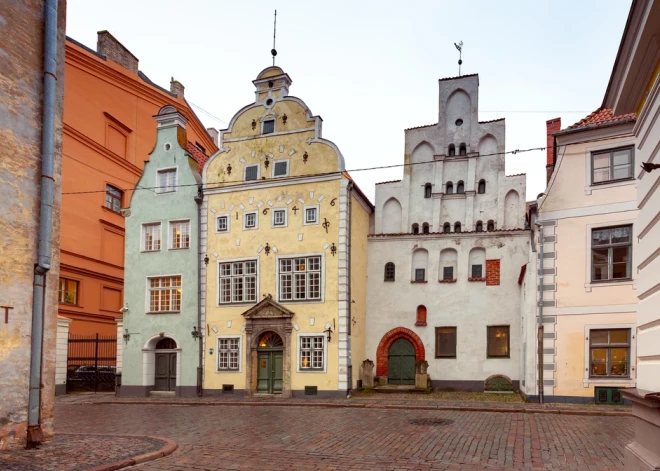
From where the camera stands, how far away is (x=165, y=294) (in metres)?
26.9

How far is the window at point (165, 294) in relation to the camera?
26719mm

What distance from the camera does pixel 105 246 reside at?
33750 mm

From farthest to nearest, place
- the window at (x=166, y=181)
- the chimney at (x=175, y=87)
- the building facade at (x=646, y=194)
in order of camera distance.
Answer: the chimney at (x=175, y=87)
the window at (x=166, y=181)
the building facade at (x=646, y=194)

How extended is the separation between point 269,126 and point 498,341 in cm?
1402

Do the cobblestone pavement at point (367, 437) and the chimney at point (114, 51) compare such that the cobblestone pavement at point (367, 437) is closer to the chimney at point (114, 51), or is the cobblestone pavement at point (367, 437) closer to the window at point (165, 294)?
the window at point (165, 294)

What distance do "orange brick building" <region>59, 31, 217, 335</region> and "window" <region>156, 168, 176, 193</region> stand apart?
3.79 meters

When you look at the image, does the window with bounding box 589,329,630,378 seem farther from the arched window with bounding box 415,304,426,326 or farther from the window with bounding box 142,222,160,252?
the window with bounding box 142,222,160,252

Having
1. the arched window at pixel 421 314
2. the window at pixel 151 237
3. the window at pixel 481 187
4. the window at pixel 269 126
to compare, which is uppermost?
the window at pixel 269 126

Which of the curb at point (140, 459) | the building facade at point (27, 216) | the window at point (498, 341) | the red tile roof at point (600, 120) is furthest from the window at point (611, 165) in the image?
the building facade at point (27, 216)

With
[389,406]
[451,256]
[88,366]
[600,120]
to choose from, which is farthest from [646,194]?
[88,366]

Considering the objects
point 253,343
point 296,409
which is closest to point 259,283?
point 253,343

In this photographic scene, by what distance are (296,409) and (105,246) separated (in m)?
A: 18.9

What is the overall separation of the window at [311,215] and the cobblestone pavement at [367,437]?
8.45 m

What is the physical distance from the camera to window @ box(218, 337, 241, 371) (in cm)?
2553
